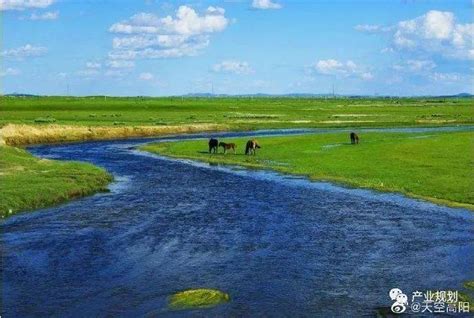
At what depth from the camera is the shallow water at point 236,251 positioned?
52.9ft

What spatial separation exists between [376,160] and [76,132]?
4323 cm

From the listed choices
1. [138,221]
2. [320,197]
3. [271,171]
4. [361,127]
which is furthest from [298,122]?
[138,221]

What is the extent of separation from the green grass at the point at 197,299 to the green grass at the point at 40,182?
13138 mm

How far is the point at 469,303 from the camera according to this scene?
1537cm

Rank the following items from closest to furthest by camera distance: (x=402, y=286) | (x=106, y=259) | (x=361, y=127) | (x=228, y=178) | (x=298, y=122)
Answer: (x=402, y=286) → (x=106, y=259) → (x=228, y=178) → (x=361, y=127) → (x=298, y=122)

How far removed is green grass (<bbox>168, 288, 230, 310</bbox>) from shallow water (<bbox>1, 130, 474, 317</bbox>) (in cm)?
32

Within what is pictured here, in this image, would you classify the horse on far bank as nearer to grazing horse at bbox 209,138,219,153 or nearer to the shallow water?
grazing horse at bbox 209,138,219,153

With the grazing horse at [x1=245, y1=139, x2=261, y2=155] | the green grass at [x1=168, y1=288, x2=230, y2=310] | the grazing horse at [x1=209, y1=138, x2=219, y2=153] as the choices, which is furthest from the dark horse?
the green grass at [x1=168, y1=288, x2=230, y2=310]

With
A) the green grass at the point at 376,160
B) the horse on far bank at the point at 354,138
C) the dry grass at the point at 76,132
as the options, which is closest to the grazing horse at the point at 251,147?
the green grass at the point at 376,160

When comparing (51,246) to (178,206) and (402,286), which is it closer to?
(178,206)

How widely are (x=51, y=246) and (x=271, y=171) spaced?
21.3 m

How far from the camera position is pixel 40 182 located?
104 ft

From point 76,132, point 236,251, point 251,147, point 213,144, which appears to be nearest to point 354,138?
point 251,147

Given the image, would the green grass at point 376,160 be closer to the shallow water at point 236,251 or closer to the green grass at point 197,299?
the shallow water at point 236,251
